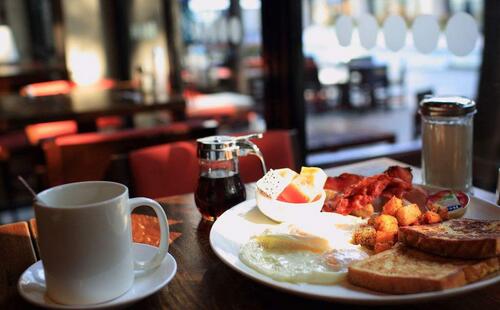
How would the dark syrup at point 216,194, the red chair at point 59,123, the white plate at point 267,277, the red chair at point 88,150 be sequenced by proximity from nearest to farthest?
the white plate at point 267,277 → the dark syrup at point 216,194 → the red chair at point 88,150 → the red chair at point 59,123

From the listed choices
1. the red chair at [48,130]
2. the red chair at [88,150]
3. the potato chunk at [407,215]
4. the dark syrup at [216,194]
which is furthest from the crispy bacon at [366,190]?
the red chair at [48,130]

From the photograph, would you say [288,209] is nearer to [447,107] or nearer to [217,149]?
[217,149]

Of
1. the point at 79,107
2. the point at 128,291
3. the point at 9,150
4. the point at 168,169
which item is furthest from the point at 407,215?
the point at 9,150

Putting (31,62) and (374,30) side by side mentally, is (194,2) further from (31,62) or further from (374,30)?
(31,62)

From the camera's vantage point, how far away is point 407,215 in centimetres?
102

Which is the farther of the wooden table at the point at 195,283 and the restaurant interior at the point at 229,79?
the restaurant interior at the point at 229,79

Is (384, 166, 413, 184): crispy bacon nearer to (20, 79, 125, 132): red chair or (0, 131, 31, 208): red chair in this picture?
(20, 79, 125, 132): red chair

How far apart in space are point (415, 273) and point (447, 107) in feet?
2.09

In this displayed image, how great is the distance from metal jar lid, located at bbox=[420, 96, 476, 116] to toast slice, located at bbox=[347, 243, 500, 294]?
1.78ft

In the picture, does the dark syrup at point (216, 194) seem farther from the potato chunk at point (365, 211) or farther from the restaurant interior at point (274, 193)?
the potato chunk at point (365, 211)

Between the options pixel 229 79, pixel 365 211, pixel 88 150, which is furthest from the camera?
pixel 229 79

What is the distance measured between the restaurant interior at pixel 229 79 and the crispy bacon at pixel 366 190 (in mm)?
406

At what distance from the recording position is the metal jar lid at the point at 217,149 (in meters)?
1.17

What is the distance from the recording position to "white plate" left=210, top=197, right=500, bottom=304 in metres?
0.77
